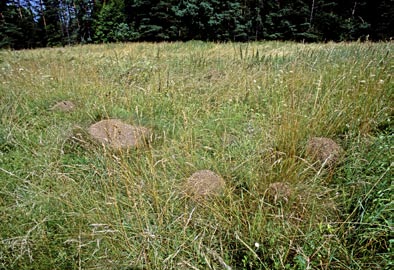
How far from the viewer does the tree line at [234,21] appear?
567 inches

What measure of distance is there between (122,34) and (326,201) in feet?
61.5

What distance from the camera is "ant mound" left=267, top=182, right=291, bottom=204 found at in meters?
1.15

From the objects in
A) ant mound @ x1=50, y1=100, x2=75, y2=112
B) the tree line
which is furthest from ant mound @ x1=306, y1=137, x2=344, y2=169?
the tree line

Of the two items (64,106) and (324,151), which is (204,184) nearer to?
(324,151)

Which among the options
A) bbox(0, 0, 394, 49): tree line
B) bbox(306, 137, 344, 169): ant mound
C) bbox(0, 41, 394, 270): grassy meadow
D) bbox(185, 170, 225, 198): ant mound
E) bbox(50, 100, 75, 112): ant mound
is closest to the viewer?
bbox(0, 41, 394, 270): grassy meadow

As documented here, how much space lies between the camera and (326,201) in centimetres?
118

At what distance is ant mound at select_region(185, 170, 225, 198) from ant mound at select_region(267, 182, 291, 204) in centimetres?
25

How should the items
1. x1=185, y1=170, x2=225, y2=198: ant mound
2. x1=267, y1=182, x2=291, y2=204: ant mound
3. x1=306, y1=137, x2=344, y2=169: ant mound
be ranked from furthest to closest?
1. x1=306, y1=137, x2=344, y2=169: ant mound
2. x1=185, y1=170, x2=225, y2=198: ant mound
3. x1=267, y1=182, x2=291, y2=204: ant mound

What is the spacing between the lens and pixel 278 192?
45.7 inches

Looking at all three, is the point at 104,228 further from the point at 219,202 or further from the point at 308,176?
the point at 308,176

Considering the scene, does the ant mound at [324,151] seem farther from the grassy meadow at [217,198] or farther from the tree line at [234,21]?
the tree line at [234,21]

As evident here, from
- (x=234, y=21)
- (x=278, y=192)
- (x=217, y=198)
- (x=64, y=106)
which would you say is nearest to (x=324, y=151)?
(x=278, y=192)

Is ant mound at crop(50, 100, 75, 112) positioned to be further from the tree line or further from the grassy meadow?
the tree line

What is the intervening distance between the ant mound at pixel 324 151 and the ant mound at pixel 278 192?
1.03 ft
